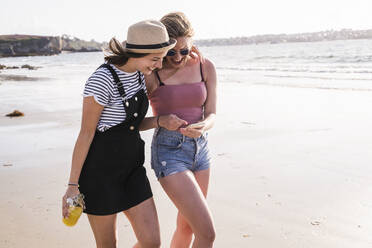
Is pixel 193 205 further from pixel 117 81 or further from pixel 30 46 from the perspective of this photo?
pixel 30 46

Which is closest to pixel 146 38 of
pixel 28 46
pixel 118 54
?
pixel 118 54

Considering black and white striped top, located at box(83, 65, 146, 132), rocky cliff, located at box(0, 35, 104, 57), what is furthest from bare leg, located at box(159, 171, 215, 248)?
rocky cliff, located at box(0, 35, 104, 57)

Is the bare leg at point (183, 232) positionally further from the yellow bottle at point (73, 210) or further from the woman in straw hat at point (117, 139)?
the yellow bottle at point (73, 210)

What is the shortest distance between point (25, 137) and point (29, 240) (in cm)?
432

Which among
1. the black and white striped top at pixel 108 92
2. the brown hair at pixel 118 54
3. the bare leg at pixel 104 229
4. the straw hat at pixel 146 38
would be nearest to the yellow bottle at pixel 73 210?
the bare leg at pixel 104 229

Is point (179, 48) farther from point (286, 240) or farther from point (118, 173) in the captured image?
point (286, 240)

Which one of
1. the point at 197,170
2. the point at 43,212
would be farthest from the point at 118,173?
the point at 43,212

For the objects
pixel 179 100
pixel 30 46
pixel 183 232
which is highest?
pixel 179 100

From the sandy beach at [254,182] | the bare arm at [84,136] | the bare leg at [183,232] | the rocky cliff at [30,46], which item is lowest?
the rocky cliff at [30,46]

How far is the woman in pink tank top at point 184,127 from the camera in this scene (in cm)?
267

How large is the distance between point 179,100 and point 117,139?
1.97 feet

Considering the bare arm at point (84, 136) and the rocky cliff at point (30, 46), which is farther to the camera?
the rocky cliff at point (30, 46)

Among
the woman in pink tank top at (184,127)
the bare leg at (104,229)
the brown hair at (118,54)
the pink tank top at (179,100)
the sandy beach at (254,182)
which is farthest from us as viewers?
the sandy beach at (254,182)

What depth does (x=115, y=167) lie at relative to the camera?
8.29 ft
